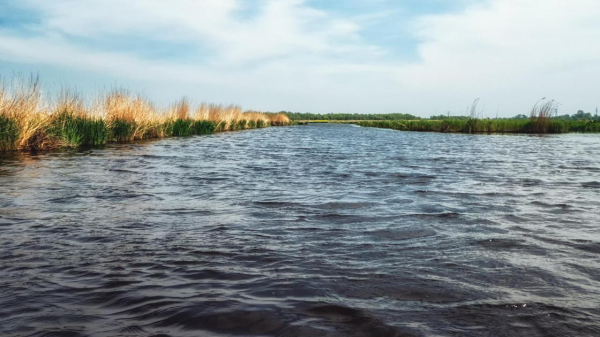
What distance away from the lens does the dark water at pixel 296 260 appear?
264 centimetres

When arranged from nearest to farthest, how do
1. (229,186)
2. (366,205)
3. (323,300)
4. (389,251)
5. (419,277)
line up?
1. (323,300)
2. (419,277)
3. (389,251)
4. (366,205)
5. (229,186)

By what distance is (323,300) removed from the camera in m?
2.93

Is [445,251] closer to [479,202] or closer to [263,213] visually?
[263,213]

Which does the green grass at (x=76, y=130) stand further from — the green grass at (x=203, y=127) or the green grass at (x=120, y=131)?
the green grass at (x=203, y=127)

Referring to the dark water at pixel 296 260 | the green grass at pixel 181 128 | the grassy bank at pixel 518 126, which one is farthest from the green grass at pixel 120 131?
the grassy bank at pixel 518 126

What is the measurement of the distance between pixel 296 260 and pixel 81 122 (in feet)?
56.3

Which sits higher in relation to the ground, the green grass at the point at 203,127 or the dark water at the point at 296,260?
the green grass at the point at 203,127

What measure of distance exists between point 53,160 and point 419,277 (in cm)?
1167

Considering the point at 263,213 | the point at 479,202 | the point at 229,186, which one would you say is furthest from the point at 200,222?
the point at 479,202

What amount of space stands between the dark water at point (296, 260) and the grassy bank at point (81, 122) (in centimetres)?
742

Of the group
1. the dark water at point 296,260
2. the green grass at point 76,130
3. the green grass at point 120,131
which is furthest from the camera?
the green grass at point 120,131

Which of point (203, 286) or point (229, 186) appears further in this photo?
point (229, 186)

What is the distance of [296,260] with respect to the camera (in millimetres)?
3775

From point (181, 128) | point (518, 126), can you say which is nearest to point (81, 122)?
point (181, 128)
